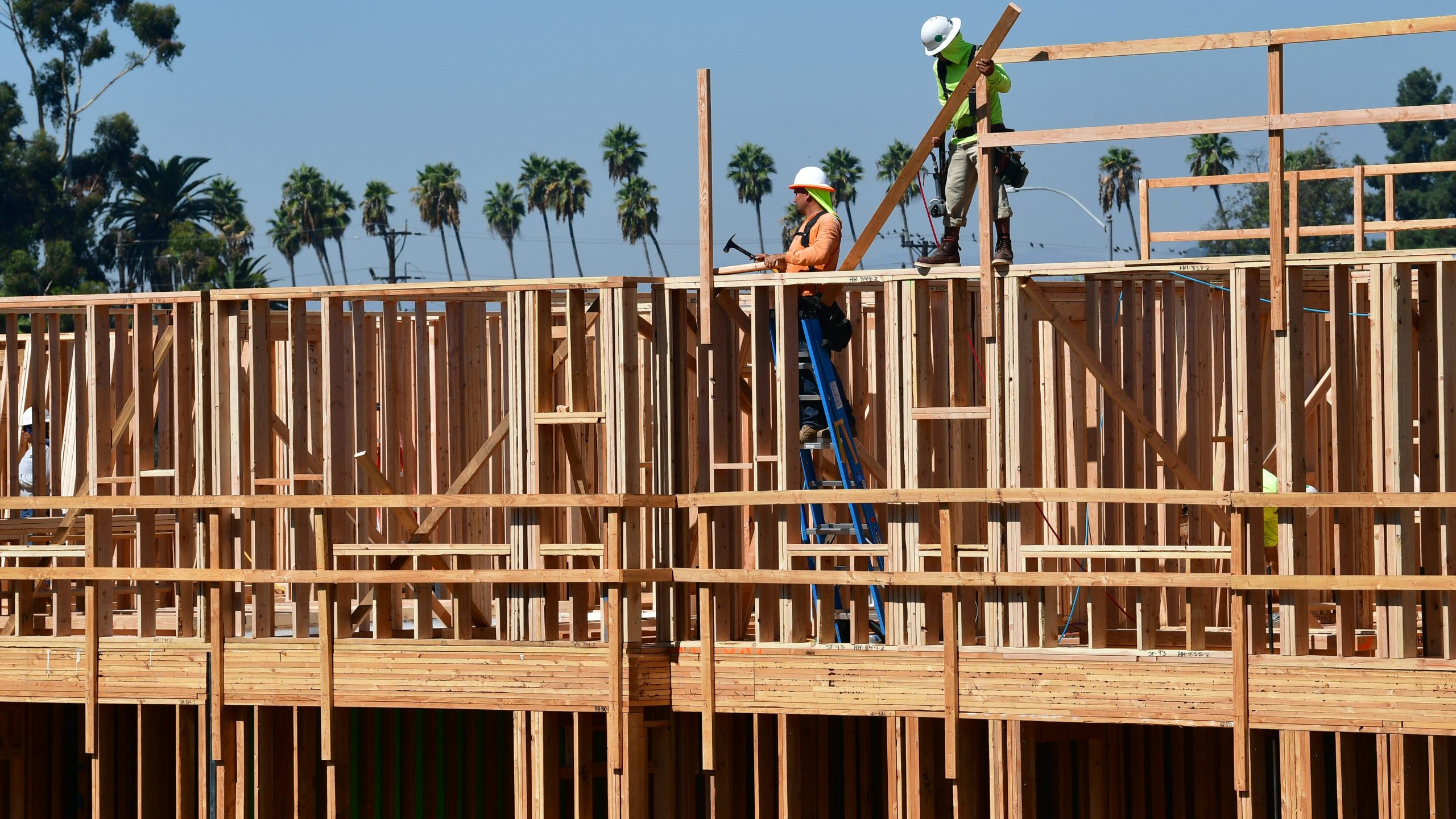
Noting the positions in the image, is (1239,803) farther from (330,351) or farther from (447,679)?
(330,351)

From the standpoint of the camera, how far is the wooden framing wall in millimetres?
11781

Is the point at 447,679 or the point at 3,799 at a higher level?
the point at 447,679

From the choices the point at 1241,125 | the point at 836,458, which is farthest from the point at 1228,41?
the point at 836,458

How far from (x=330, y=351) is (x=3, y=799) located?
5.45 m

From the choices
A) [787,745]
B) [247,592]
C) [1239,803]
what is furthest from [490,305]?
[1239,803]

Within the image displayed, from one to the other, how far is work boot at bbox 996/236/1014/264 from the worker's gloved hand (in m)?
1.57

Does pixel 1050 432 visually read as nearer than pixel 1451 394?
No

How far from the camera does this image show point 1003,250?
12445mm

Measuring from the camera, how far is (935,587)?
1235 centimetres

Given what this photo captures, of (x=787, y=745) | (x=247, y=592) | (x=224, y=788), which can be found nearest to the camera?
(x=787, y=745)

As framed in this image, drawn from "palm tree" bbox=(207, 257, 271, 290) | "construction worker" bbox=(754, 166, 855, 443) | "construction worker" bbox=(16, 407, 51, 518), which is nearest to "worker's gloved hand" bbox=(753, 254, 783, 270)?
"construction worker" bbox=(754, 166, 855, 443)

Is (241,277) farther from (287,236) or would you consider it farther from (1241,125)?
(1241,125)

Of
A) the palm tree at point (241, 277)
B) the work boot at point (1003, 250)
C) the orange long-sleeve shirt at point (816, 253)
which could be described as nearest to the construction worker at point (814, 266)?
the orange long-sleeve shirt at point (816, 253)

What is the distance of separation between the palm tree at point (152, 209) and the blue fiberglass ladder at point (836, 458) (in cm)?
5645
